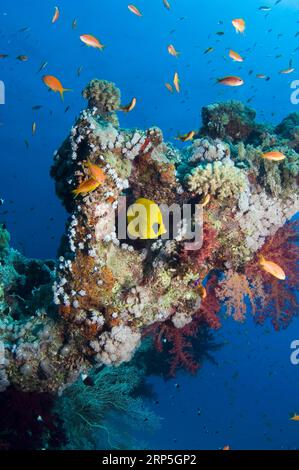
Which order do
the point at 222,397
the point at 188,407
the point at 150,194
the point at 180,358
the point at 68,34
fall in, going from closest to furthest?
the point at 150,194
the point at 180,358
the point at 188,407
the point at 222,397
the point at 68,34

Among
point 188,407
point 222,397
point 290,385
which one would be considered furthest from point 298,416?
point 290,385

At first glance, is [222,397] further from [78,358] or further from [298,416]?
[78,358]

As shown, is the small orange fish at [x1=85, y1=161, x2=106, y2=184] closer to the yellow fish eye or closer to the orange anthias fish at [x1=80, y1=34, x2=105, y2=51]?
the yellow fish eye

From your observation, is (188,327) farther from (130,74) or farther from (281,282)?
(130,74)

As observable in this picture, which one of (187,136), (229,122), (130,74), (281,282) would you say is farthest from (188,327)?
(130,74)

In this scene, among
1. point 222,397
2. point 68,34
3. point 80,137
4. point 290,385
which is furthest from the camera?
point 68,34

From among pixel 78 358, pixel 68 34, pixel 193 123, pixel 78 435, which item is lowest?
pixel 78 435

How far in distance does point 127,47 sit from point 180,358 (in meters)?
81.0

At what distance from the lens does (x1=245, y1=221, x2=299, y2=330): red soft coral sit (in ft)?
19.5

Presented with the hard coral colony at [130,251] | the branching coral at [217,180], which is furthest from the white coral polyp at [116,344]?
the branching coral at [217,180]

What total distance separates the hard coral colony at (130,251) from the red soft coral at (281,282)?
28 centimetres

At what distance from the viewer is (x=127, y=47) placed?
74.8 m

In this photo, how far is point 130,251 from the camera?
5.04m

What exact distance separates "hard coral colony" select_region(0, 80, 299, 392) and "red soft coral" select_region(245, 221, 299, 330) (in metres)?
0.28
